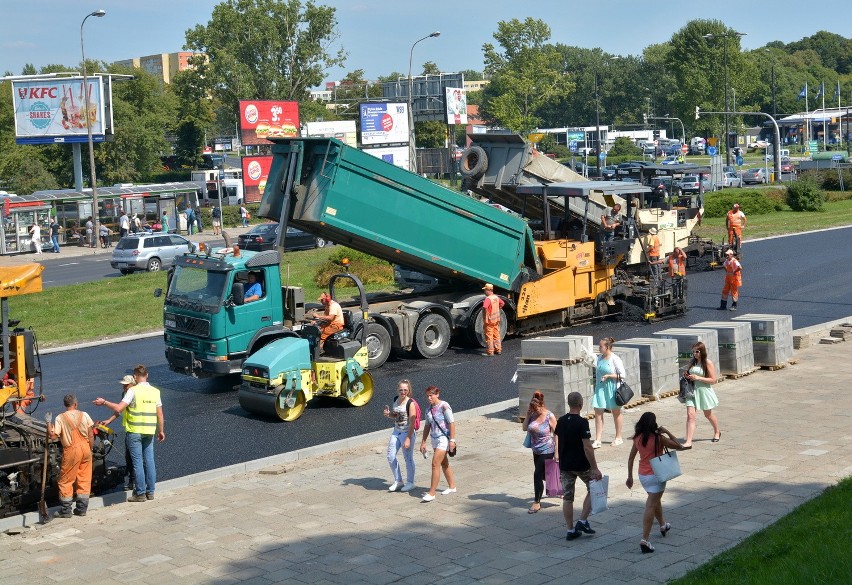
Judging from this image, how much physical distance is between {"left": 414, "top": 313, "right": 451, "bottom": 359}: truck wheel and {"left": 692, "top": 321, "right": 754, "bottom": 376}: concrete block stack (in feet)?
17.2

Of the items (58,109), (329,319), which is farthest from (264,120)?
(329,319)

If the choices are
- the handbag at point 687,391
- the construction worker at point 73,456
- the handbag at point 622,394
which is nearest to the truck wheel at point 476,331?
the handbag at point 622,394

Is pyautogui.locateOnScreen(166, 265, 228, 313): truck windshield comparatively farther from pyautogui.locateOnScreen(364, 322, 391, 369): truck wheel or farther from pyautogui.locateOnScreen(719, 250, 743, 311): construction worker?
pyautogui.locateOnScreen(719, 250, 743, 311): construction worker

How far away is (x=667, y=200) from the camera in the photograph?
28391mm

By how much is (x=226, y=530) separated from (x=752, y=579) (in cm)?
556

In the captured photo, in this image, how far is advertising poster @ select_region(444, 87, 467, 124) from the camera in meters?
69.9

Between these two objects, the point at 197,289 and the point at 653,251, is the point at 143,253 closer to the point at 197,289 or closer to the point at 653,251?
the point at 653,251

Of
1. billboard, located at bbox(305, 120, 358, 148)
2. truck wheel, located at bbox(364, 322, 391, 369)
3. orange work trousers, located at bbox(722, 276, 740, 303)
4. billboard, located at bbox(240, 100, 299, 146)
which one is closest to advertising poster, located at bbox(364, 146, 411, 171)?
billboard, located at bbox(240, 100, 299, 146)

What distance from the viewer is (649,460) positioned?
9578 millimetres

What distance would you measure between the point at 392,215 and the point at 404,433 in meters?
7.72

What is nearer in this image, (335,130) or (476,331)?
(476,331)

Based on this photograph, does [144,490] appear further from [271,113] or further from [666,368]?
[271,113]

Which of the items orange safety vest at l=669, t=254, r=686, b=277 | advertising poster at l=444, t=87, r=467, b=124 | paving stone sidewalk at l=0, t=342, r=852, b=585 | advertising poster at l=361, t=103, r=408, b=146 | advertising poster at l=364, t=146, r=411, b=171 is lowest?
paving stone sidewalk at l=0, t=342, r=852, b=585

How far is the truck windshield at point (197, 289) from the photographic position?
17.1 m
